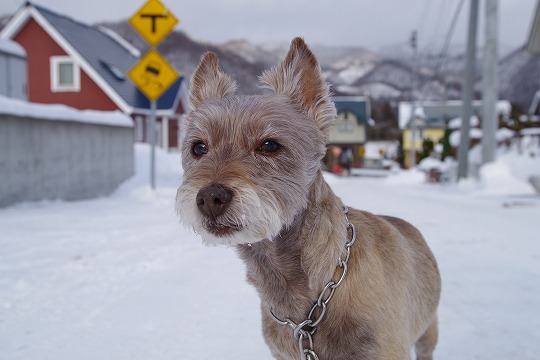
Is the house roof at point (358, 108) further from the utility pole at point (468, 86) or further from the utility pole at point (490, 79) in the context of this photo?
the utility pole at point (490, 79)

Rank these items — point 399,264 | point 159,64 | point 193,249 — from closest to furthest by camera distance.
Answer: point 399,264 < point 193,249 < point 159,64

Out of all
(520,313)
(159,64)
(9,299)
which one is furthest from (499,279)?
(159,64)

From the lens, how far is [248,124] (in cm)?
231

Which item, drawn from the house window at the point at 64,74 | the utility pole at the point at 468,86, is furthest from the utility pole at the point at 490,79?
the house window at the point at 64,74

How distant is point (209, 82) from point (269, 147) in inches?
30.1

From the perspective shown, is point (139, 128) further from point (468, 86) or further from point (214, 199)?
point (214, 199)

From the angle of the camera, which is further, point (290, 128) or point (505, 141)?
point (505, 141)

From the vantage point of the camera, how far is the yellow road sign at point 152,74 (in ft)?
37.6

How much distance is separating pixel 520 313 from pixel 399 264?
200 cm

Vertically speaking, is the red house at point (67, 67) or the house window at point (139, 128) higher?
the red house at point (67, 67)

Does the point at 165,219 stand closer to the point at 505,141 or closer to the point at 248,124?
the point at 248,124

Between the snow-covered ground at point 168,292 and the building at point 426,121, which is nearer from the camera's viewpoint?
the snow-covered ground at point 168,292

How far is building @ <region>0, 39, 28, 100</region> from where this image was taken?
A: 16406 mm

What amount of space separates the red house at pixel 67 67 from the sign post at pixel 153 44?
15167 mm
